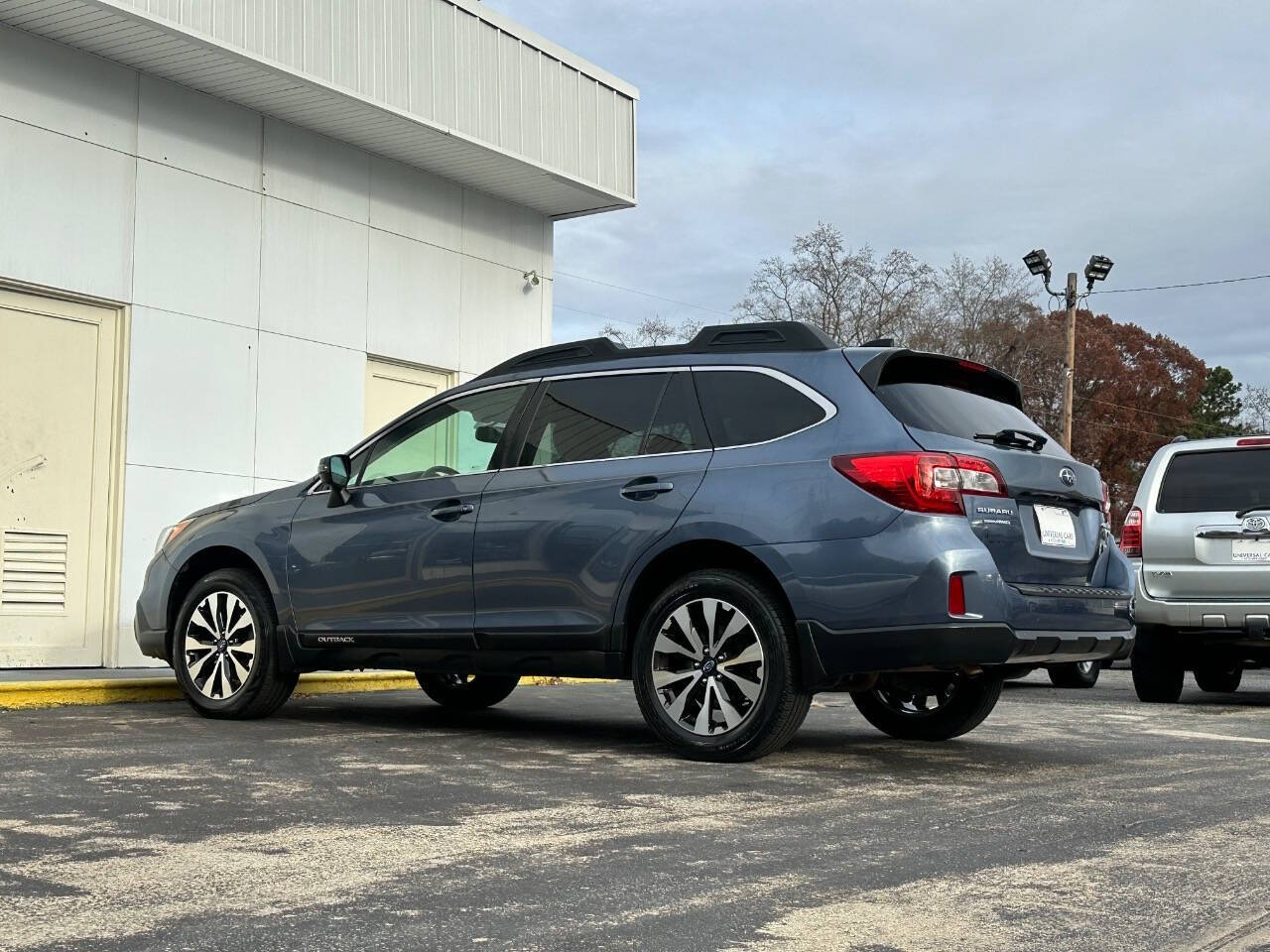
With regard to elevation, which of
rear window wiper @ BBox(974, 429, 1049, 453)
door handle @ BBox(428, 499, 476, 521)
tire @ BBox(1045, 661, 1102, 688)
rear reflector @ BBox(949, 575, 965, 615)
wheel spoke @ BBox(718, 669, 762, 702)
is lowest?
tire @ BBox(1045, 661, 1102, 688)

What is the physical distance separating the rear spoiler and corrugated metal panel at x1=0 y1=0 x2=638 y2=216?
6.46 m

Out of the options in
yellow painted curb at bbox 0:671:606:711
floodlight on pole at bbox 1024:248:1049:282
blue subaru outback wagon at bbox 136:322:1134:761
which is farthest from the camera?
floodlight on pole at bbox 1024:248:1049:282

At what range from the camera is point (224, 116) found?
12461 millimetres

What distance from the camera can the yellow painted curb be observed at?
909 cm

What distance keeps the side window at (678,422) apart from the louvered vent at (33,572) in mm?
5970

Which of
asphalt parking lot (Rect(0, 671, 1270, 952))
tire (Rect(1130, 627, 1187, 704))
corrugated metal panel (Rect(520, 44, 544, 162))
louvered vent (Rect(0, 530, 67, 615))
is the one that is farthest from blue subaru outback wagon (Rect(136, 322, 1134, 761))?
corrugated metal panel (Rect(520, 44, 544, 162))

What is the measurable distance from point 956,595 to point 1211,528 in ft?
17.4

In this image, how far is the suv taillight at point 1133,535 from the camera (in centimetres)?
1093

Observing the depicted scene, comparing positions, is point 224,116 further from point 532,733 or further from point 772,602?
point 772,602

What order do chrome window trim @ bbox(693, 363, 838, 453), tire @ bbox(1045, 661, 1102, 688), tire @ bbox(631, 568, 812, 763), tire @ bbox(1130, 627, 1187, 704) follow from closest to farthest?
1. tire @ bbox(631, 568, 812, 763)
2. chrome window trim @ bbox(693, 363, 838, 453)
3. tire @ bbox(1130, 627, 1187, 704)
4. tire @ bbox(1045, 661, 1102, 688)

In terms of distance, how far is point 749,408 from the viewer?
22.3 ft

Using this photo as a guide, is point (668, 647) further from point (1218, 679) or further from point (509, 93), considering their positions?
point (509, 93)

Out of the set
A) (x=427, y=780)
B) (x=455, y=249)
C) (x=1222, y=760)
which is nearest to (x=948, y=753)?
(x=1222, y=760)

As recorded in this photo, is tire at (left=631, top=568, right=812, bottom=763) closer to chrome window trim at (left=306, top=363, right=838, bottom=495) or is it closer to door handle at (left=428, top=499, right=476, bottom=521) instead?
chrome window trim at (left=306, top=363, right=838, bottom=495)
